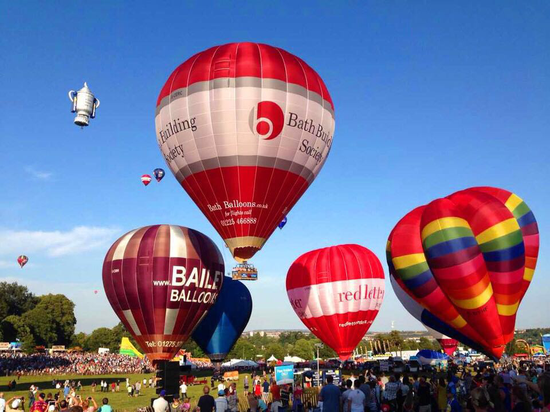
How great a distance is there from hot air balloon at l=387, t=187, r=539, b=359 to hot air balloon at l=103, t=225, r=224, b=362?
1301 cm

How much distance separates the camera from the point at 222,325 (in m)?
39.9

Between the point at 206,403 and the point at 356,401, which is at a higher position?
the point at 356,401

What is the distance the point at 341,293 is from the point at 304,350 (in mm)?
88128

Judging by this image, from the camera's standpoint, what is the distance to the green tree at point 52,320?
84750 mm

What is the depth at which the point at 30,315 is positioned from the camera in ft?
279

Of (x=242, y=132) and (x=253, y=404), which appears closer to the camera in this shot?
(x=253, y=404)

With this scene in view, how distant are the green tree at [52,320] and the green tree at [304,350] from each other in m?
49.2

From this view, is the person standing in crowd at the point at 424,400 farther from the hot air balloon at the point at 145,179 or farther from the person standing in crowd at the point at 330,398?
the hot air balloon at the point at 145,179

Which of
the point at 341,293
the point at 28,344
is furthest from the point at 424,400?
the point at 28,344

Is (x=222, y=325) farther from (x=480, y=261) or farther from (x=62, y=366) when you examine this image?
(x=62, y=366)

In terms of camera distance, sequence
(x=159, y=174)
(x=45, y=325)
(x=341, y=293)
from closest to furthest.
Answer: (x=341, y=293) < (x=159, y=174) < (x=45, y=325)

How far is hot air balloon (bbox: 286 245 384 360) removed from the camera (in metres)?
34.3

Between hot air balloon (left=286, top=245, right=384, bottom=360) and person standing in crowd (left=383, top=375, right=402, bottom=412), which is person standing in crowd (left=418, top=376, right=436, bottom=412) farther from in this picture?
hot air balloon (left=286, top=245, right=384, bottom=360)

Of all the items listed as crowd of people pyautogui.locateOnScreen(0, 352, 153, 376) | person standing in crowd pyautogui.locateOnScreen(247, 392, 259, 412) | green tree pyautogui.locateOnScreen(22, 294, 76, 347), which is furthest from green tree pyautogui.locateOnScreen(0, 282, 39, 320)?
person standing in crowd pyautogui.locateOnScreen(247, 392, 259, 412)
